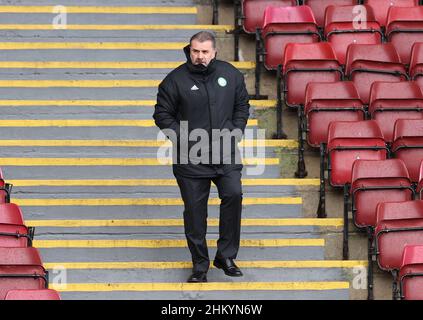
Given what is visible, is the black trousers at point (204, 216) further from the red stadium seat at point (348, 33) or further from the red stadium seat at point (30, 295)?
the red stadium seat at point (348, 33)

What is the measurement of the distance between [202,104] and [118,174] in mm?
1316

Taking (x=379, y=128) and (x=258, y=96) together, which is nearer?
(x=379, y=128)

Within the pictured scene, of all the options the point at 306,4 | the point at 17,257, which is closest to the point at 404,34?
the point at 306,4

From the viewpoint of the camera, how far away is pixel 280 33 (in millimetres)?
12484

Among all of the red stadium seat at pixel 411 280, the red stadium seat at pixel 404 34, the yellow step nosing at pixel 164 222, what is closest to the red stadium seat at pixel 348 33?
the red stadium seat at pixel 404 34

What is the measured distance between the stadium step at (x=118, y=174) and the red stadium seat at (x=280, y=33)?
232mm

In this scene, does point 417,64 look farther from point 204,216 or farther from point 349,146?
point 204,216

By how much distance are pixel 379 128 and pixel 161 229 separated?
1.67 meters

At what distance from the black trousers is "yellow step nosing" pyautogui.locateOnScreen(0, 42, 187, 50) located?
8.65 ft

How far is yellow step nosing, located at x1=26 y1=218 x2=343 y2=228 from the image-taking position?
427 inches

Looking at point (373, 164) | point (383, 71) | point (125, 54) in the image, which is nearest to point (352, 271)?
point (373, 164)
